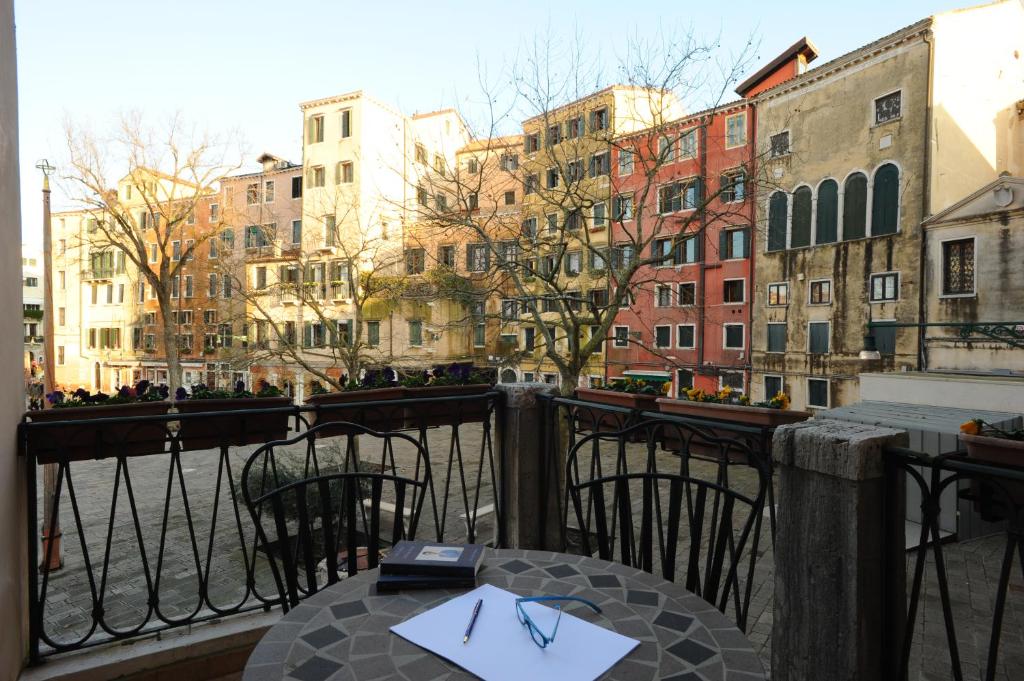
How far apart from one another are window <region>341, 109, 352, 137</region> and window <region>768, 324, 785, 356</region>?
23242mm

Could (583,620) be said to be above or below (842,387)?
above

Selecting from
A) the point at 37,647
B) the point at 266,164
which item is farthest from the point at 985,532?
the point at 266,164

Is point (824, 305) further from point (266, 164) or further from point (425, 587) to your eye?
point (266, 164)

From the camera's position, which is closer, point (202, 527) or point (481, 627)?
point (481, 627)

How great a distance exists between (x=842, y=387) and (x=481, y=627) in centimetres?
2385

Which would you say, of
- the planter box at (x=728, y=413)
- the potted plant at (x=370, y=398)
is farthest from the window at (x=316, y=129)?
the planter box at (x=728, y=413)

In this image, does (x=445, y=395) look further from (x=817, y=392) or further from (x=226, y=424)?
(x=817, y=392)

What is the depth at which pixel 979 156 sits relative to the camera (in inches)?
795

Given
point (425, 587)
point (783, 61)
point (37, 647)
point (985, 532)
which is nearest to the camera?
point (425, 587)

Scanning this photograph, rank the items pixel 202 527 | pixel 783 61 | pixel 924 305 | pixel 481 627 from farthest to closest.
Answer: pixel 783 61
pixel 924 305
pixel 202 527
pixel 481 627

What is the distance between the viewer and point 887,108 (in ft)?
68.6

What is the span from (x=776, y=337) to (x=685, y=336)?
12.7 feet

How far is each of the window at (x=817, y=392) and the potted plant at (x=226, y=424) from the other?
2237cm

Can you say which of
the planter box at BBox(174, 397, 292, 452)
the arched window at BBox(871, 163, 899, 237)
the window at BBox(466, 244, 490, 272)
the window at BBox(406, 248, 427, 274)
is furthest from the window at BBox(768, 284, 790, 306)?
the planter box at BBox(174, 397, 292, 452)
